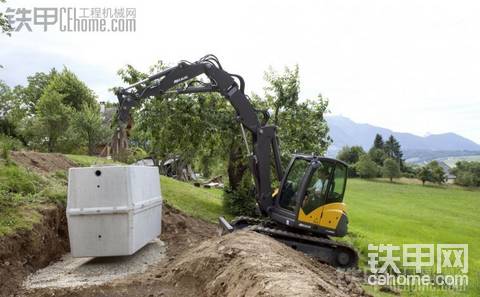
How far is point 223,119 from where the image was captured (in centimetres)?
1884

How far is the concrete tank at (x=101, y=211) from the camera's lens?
8.46 m

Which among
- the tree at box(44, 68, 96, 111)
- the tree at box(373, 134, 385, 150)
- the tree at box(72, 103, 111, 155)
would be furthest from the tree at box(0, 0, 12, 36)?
the tree at box(373, 134, 385, 150)

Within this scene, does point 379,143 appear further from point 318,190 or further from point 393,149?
point 318,190

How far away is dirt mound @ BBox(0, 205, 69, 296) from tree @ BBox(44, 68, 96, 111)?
1647 inches

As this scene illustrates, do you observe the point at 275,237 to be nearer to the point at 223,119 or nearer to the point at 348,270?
the point at 348,270

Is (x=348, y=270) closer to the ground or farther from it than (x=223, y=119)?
closer to the ground

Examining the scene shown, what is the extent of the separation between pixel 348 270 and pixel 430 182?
80.2 metres

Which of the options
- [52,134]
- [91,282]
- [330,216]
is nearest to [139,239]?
[91,282]

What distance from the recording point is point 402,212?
4556cm

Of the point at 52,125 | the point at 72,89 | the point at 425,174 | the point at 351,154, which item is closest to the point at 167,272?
the point at 52,125

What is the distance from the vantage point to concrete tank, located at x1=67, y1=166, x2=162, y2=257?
846 cm

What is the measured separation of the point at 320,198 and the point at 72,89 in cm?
4498

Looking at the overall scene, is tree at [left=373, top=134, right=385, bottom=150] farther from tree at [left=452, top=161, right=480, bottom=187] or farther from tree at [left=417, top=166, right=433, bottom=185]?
tree at [left=417, top=166, right=433, bottom=185]

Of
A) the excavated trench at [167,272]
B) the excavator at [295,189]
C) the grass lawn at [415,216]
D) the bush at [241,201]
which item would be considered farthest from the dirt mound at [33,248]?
the bush at [241,201]
